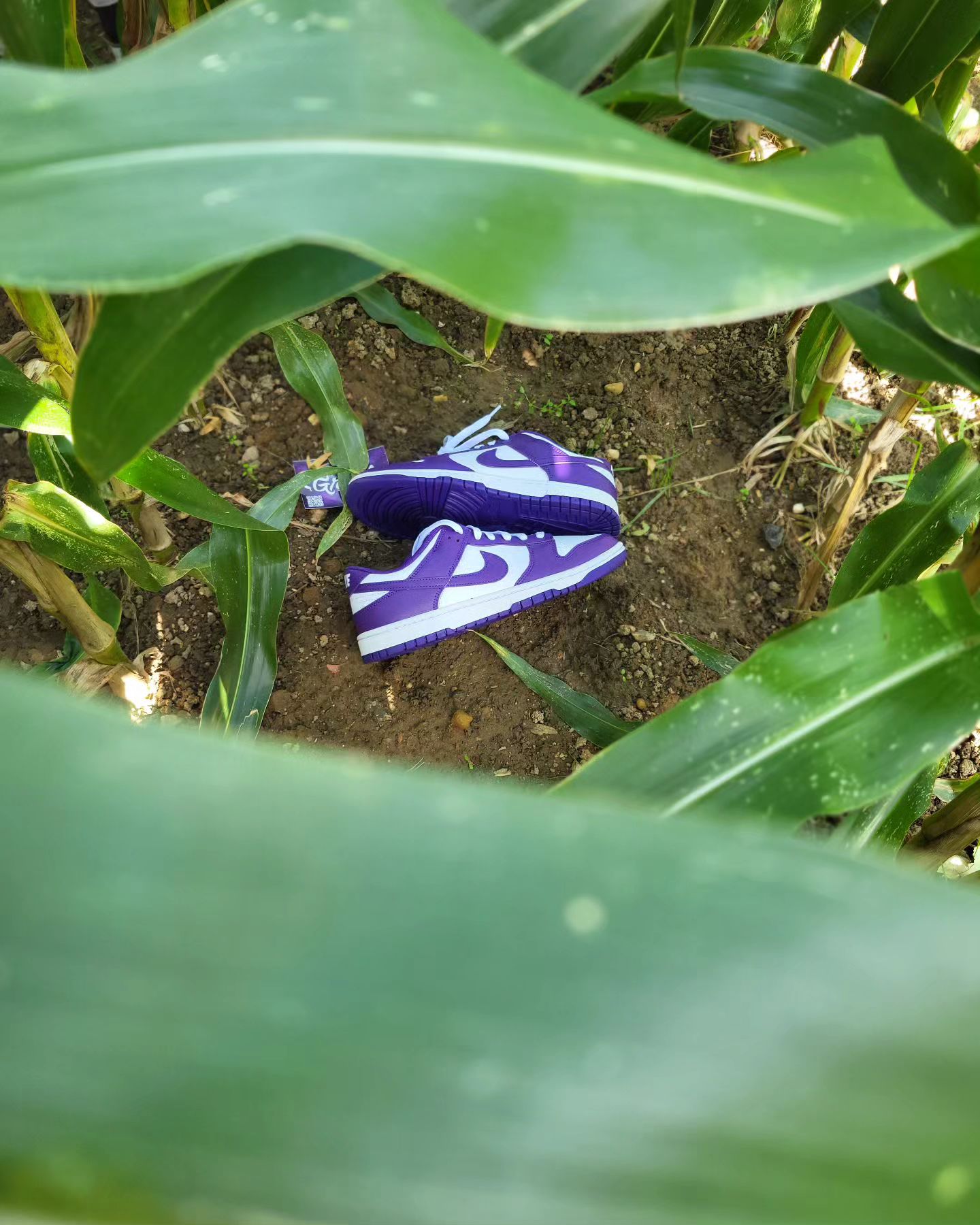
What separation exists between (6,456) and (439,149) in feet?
2.90

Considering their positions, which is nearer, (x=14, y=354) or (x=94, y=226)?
(x=94, y=226)

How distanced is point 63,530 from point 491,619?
482 mm

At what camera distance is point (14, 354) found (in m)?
0.70

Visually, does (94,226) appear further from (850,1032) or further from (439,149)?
(850,1032)

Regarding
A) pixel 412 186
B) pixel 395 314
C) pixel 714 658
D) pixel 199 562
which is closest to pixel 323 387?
pixel 395 314

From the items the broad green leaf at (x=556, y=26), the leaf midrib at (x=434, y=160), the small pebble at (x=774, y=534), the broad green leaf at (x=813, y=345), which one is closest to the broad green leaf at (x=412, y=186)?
the leaf midrib at (x=434, y=160)

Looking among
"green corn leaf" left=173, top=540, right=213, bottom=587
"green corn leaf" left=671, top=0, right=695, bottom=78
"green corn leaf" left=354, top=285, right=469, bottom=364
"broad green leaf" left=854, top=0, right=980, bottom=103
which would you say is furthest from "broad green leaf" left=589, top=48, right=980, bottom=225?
"green corn leaf" left=173, top=540, right=213, bottom=587

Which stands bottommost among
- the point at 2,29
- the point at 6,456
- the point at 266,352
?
the point at 6,456

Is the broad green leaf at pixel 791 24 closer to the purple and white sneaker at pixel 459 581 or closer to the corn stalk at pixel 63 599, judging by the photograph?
the purple and white sneaker at pixel 459 581

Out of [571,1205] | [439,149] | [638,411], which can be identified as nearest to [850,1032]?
[571,1205]

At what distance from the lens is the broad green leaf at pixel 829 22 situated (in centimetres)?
51

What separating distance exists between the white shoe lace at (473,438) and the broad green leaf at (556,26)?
67cm

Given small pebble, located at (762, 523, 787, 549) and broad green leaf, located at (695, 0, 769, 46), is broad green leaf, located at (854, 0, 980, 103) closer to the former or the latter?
broad green leaf, located at (695, 0, 769, 46)

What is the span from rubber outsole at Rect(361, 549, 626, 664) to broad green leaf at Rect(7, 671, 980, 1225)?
0.73 metres
